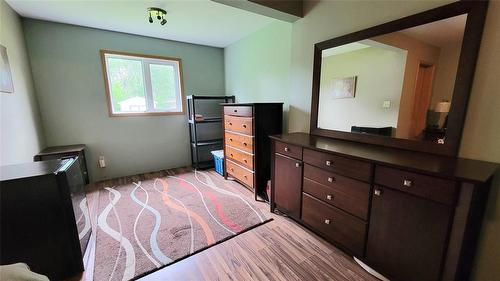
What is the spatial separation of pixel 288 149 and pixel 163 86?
271 centimetres

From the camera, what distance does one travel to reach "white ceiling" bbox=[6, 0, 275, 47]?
2.18 meters

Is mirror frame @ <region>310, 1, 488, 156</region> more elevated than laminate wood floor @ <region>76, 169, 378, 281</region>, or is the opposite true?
mirror frame @ <region>310, 1, 488, 156</region>

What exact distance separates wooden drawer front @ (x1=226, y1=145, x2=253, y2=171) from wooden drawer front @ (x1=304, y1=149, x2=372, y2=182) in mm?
1009

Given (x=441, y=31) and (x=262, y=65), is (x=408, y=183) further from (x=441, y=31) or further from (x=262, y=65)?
(x=262, y=65)

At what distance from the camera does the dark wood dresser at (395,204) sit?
1021 millimetres

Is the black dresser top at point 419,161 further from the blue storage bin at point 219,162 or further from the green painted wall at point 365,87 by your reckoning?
the blue storage bin at point 219,162

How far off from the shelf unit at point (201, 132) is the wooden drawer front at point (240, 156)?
2.75 ft

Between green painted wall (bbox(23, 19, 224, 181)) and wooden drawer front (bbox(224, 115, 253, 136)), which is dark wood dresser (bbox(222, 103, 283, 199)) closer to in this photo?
wooden drawer front (bbox(224, 115, 253, 136))

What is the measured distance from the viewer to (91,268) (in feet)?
5.07

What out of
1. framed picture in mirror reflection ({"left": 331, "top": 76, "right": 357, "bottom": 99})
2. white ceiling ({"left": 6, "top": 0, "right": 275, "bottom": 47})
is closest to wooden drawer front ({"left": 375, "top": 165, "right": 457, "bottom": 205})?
framed picture in mirror reflection ({"left": 331, "top": 76, "right": 357, "bottom": 99})

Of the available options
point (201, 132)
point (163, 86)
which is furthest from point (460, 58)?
point (163, 86)

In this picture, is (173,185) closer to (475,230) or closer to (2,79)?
(2,79)

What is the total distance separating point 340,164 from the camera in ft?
4.88

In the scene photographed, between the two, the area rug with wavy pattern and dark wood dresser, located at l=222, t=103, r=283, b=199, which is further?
dark wood dresser, located at l=222, t=103, r=283, b=199
